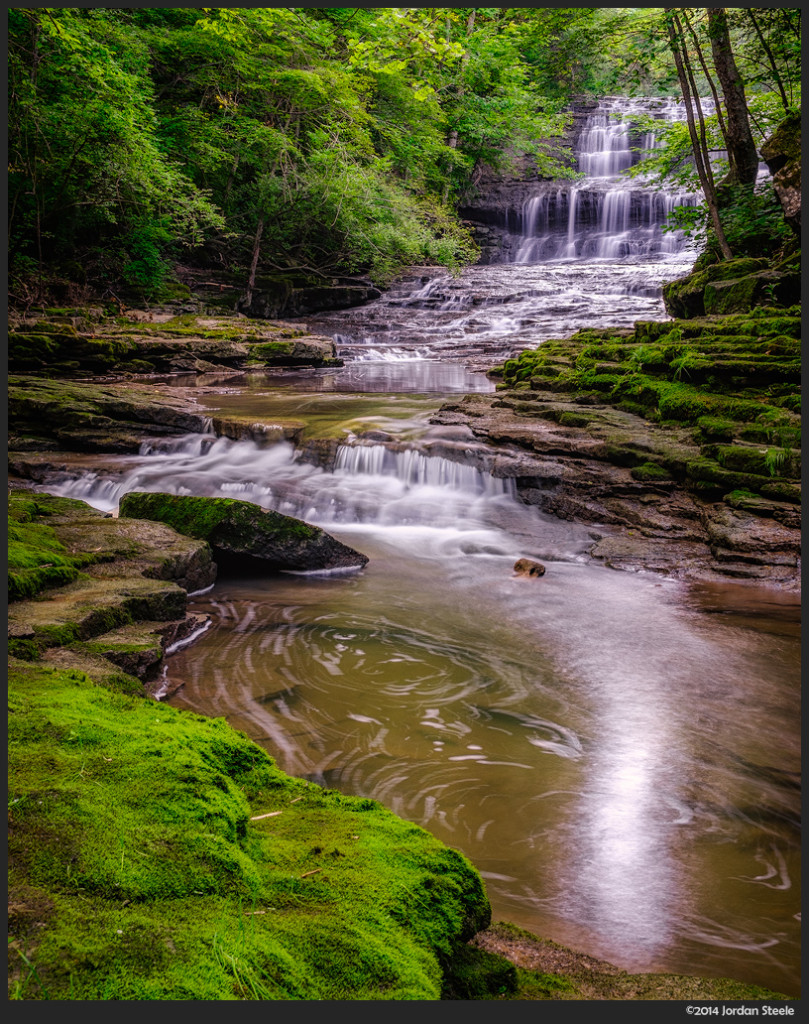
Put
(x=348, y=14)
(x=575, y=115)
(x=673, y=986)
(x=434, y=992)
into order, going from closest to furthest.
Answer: (x=434, y=992) < (x=673, y=986) < (x=348, y=14) < (x=575, y=115)

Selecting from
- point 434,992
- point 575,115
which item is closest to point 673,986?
point 434,992

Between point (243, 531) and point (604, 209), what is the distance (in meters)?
33.8

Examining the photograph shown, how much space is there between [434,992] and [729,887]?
1753 millimetres

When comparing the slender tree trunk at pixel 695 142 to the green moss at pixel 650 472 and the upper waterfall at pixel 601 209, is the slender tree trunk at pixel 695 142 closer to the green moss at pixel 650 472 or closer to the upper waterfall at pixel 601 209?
the green moss at pixel 650 472

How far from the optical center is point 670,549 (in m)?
7.07

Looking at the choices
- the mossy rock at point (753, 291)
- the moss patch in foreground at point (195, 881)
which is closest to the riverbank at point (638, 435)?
the mossy rock at point (753, 291)

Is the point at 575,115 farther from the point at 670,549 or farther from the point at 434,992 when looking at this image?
the point at 434,992

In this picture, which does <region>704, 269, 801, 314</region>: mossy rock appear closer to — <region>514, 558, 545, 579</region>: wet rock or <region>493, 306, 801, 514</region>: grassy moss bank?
<region>493, 306, 801, 514</region>: grassy moss bank

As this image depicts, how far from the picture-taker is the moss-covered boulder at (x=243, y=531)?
635 cm

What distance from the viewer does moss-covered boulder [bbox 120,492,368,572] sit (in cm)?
635

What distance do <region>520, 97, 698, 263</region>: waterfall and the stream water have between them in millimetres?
26168

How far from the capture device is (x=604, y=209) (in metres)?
33.9

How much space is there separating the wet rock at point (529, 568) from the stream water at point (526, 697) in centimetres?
12

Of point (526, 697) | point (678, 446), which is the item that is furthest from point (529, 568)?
point (678, 446)
